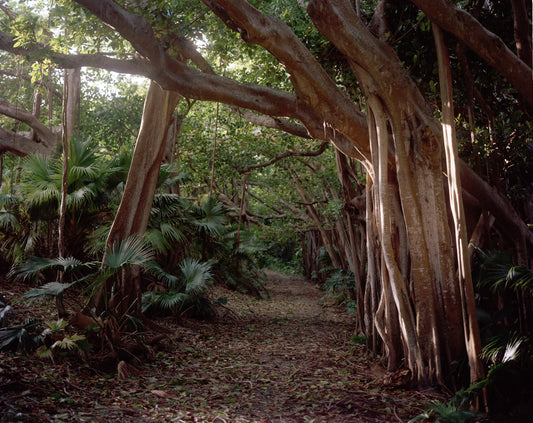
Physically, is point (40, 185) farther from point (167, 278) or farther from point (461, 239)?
point (461, 239)

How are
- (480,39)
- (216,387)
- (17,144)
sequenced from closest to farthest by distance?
(480,39), (216,387), (17,144)

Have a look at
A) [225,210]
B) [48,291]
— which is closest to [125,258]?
[48,291]

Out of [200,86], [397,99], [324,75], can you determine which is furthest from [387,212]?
[200,86]

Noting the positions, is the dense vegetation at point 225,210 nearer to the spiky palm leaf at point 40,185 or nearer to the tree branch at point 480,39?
the spiky palm leaf at point 40,185

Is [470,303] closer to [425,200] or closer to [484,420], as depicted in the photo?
[484,420]

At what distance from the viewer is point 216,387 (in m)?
4.73

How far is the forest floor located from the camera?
367cm

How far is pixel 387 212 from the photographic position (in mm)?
4734

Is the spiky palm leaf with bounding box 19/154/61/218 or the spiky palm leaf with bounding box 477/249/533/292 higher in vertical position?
the spiky palm leaf with bounding box 19/154/61/218

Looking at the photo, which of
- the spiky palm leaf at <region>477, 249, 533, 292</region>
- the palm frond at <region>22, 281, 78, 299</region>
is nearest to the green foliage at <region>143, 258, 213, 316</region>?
the palm frond at <region>22, 281, 78, 299</region>

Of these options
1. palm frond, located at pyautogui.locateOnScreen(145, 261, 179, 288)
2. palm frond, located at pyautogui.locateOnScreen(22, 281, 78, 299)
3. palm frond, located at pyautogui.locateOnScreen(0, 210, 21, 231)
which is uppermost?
palm frond, located at pyautogui.locateOnScreen(0, 210, 21, 231)

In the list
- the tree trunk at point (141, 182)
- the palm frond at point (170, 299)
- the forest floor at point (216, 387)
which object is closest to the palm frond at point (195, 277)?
the palm frond at point (170, 299)

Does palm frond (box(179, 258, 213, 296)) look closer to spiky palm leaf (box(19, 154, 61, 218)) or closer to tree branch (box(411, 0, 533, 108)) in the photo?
spiky palm leaf (box(19, 154, 61, 218))

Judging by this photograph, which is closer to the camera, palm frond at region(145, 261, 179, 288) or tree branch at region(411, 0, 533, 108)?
tree branch at region(411, 0, 533, 108)
